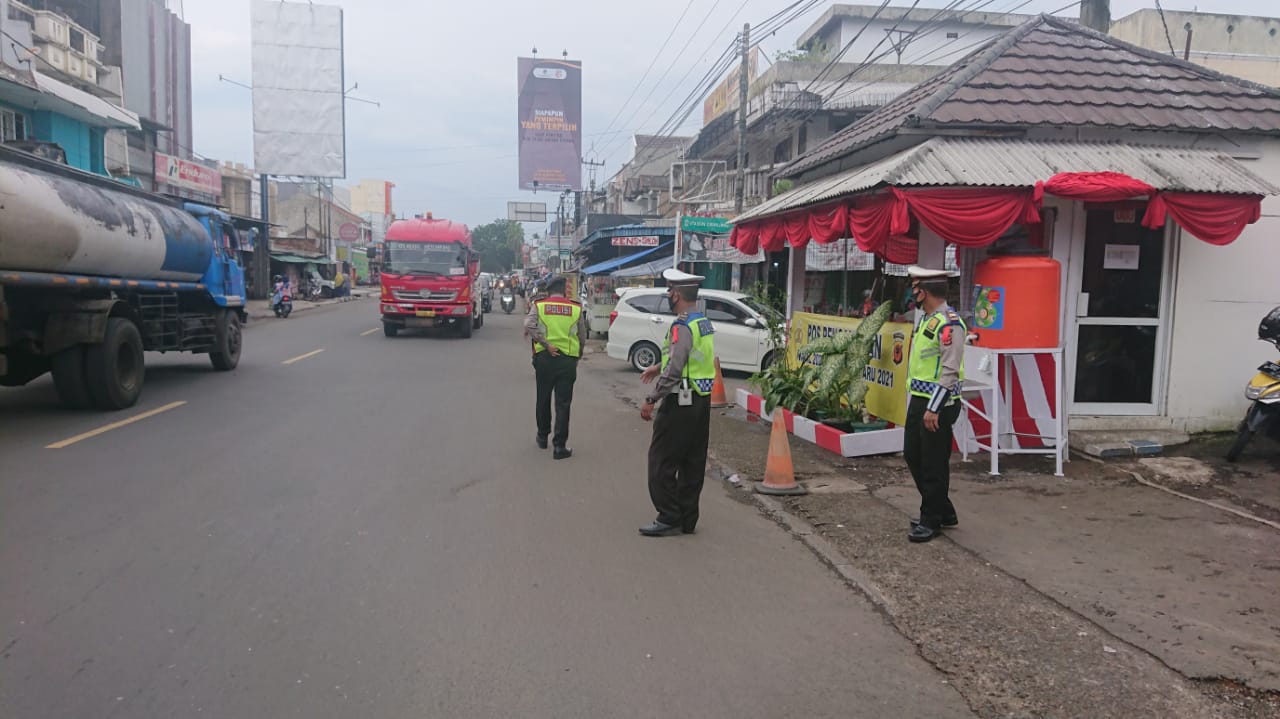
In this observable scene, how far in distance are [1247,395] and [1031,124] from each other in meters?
3.15

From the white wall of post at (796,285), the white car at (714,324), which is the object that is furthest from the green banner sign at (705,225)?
the white wall of post at (796,285)

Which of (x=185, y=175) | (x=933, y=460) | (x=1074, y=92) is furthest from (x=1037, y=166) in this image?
(x=185, y=175)

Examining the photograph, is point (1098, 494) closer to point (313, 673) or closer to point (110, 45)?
point (313, 673)

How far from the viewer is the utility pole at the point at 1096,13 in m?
11.8

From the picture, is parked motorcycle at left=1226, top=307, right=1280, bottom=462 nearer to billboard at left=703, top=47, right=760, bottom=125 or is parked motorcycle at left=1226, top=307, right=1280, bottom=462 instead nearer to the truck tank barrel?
the truck tank barrel

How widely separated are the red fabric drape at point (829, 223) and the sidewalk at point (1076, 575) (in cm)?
233

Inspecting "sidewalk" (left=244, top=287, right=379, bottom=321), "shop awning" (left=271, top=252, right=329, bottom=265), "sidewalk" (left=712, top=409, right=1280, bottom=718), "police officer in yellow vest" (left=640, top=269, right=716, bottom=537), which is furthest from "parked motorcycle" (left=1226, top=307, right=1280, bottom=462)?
"shop awning" (left=271, top=252, right=329, bottom=265)

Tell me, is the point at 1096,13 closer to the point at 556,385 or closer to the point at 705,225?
the point at 705,225

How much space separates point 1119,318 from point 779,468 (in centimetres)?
407

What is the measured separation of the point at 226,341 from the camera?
14156 millimetres

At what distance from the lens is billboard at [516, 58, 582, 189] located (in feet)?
151

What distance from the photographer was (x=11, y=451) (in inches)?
302

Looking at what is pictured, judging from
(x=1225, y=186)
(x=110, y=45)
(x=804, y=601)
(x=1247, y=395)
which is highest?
(x=110, y=45)

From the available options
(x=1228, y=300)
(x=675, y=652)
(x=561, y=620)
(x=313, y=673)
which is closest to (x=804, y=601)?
(x=675, y=652)
